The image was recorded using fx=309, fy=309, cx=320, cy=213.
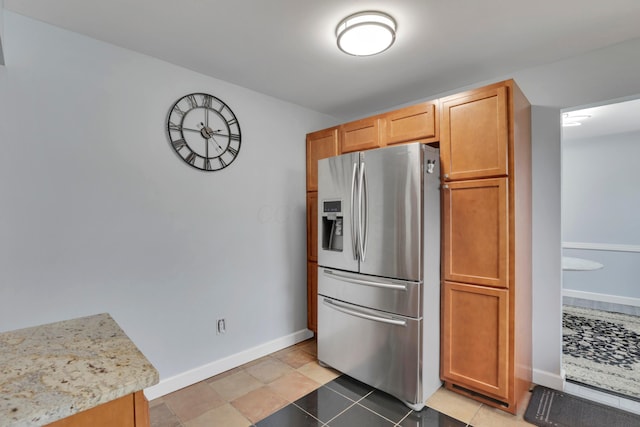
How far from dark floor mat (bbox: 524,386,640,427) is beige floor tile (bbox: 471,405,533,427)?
0.22 ft

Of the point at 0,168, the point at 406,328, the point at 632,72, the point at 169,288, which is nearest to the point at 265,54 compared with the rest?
the point at 0,168

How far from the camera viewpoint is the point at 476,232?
2.08m

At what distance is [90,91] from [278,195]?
1.60 metres

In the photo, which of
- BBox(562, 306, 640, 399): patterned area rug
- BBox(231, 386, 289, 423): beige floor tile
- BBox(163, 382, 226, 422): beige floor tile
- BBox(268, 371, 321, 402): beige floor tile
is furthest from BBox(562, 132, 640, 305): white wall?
BBox(163, 382, 226, 422): beige floor tile

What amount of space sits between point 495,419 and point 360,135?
Answer: 2.26m

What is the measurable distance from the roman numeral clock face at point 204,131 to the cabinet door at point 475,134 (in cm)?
170

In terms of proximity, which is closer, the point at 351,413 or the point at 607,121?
the point at 351,413

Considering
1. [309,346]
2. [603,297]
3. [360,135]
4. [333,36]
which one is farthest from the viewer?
[603,297]

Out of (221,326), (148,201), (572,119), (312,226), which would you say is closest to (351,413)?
(221,326)

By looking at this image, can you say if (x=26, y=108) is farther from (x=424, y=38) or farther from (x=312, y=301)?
(x=312, y=301)

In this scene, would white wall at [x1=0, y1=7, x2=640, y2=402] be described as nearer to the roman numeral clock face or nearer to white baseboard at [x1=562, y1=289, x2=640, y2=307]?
the roman numeral clock face

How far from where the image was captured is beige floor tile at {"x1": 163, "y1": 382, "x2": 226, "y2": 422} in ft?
6.73

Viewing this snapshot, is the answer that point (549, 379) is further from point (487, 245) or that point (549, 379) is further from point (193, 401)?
point (193, 401)

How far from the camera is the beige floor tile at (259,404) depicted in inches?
80.5
